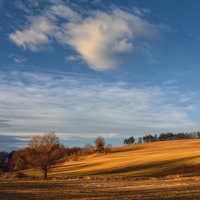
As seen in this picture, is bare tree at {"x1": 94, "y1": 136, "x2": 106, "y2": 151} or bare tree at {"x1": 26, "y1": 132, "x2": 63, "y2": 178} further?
bare tree at {"x1": 94, "y1": 136, "x2": 106, "y2": 151}

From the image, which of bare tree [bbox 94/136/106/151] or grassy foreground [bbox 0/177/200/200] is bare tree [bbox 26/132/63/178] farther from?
bare tree [bbox 94/136/106/151]

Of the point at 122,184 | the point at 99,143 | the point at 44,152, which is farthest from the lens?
the point at 99,143

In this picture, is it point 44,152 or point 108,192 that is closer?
point 108,192

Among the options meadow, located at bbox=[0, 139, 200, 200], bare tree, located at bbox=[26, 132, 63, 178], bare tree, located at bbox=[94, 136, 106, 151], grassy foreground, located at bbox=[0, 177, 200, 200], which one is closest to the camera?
grassy foreground, located at bbox=[0, 177, 200, 200]

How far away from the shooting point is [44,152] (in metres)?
72.6

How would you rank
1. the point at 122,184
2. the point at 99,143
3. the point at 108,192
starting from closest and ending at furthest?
the point at 108,192 → the point at 122,184 → the point at 99,143

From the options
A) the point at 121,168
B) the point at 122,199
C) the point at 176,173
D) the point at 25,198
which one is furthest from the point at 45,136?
the point at 122,199

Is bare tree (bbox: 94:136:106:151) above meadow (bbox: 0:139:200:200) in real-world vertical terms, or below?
above

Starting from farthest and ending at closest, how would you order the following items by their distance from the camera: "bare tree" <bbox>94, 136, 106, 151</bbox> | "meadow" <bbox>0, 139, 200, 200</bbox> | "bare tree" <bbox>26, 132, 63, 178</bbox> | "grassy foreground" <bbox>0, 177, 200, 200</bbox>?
"bare tree" <bbox>94, 136, 106, 151</bbox>, "bare tree" <bbox>26, 132, 63, 178</bbox>, "meadow" <bbox>0, 139, 200, 200</bbox>, "grassy foreground" <bbox>0, 177, 200, 200</bbox>

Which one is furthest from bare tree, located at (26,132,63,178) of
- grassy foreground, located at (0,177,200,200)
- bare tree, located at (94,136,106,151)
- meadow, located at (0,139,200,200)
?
bare tree, located at (94,136,106,151)

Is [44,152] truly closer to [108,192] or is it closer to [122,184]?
[122,184]

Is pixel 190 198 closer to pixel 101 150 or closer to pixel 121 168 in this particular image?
pixel 121 168

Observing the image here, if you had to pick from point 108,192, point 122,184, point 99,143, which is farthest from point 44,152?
point 99,143

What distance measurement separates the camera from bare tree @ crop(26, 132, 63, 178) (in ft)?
239
